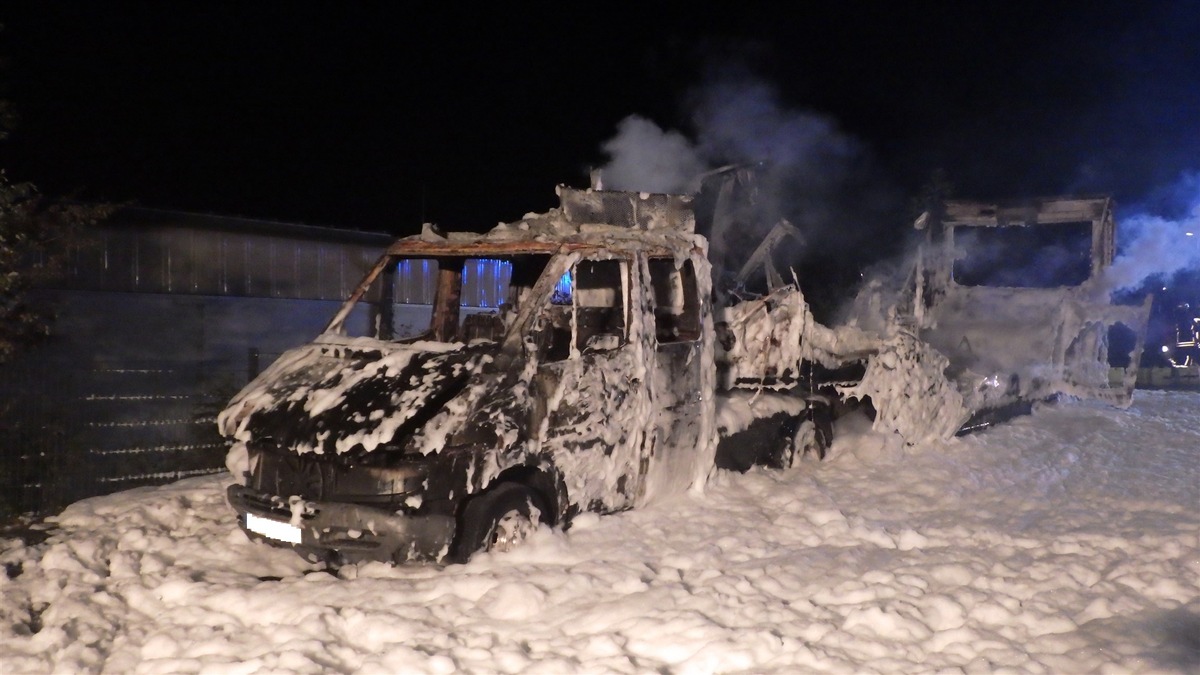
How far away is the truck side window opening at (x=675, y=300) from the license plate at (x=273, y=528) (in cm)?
326

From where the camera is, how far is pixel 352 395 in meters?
6.25

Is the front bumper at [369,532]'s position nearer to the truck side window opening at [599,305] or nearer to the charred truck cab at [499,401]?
the charred truck cab at [499,401]

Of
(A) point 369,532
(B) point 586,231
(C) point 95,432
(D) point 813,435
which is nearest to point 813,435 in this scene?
(D) point 813,435

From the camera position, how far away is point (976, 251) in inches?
642

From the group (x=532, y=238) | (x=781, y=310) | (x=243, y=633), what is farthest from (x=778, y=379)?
(x=243, y=633)

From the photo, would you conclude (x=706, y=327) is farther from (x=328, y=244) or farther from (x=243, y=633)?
(x=328, y=244)

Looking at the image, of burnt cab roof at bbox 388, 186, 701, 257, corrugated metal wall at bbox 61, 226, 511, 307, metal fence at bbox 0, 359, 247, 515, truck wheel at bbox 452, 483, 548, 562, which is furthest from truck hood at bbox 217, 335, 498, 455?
metal fence at bbox 0, 359, 247, 515

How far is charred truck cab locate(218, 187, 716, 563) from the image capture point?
231 inches

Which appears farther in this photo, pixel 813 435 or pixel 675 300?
pixel 813 435

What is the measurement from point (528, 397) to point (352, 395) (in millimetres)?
1146

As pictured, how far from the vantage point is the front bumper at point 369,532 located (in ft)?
18.9

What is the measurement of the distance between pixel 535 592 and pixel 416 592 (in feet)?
2.33

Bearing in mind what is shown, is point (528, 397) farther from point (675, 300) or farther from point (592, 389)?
point (675, 300)

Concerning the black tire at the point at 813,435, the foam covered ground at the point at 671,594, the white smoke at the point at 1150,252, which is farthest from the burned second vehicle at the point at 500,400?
the white smoke at the point at 1150,252
